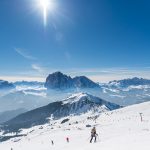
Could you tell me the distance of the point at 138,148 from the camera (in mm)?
23188

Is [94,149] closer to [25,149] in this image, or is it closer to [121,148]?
[121,148]

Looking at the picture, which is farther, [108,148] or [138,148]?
[108,148]

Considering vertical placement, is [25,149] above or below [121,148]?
below

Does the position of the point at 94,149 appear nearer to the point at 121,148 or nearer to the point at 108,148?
the point at 108,148

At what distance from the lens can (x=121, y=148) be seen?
24594 mm

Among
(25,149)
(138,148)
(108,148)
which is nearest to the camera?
(138,148)

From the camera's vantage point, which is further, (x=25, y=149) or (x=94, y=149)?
(x=25, y=149)

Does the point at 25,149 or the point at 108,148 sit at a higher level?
the point at 108,148

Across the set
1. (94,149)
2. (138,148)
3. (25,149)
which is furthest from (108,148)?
(25,149)

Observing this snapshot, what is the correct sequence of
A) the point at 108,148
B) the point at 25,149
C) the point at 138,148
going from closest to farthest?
the point at 138,148, the point at 108,148, the point at 25,149

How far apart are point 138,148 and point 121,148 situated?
6.15ft

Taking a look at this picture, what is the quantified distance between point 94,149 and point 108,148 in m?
1.46

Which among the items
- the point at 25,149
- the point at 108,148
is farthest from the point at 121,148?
the point at 25,149

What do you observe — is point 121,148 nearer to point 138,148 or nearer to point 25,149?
point 138,148
